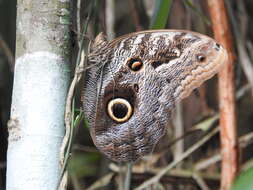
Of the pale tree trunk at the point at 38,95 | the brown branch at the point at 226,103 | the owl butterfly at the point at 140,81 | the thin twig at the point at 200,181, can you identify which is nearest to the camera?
the pale tree trunk at the point at 38,95

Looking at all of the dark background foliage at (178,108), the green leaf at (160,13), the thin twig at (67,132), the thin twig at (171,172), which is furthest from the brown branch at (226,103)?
the thin twig at (67,132)

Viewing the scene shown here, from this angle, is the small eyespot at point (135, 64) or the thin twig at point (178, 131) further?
the thin twig at point (178, 131)

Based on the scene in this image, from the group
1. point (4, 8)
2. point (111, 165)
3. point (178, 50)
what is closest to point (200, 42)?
point (178, 50)

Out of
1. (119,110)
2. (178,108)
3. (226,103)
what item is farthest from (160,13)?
(178,108)

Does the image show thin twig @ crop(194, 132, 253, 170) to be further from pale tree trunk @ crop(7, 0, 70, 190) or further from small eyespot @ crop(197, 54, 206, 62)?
pale tree trunk @ crop(7, 0, 70, 190)

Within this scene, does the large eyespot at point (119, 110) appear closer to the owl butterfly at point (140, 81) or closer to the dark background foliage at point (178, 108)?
the owl butterfly at point (140, 81)

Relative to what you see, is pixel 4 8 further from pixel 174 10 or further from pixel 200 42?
pixel 200 42

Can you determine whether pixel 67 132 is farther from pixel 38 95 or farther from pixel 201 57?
pixel 201 57
